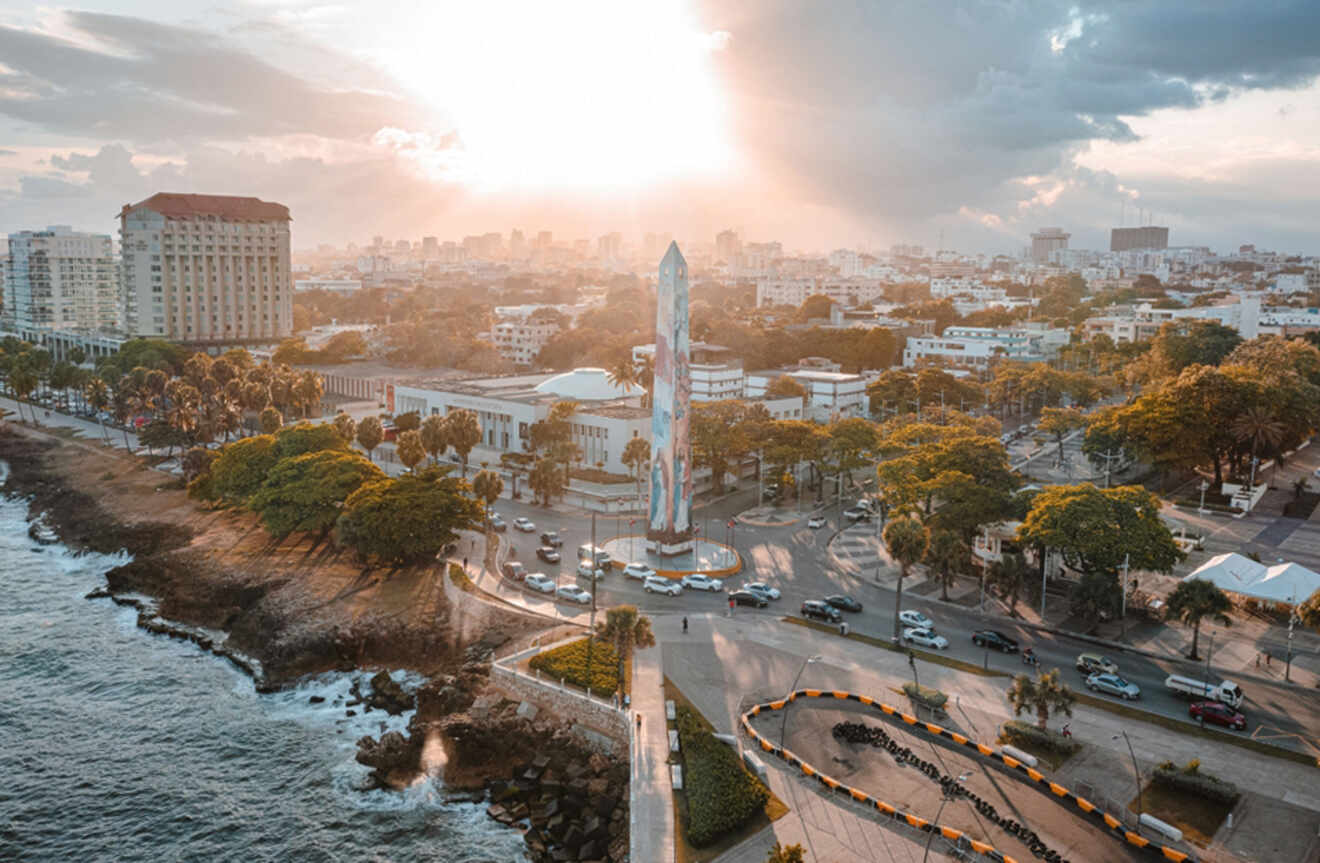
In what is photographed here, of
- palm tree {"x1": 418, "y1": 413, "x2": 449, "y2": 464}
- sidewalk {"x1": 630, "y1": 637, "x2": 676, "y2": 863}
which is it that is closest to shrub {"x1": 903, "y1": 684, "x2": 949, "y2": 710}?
sidewalk {"x1": 630, "y1": 637, "x2": 676, "y2": 863}

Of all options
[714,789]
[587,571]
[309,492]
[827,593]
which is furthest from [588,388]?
[714,789]

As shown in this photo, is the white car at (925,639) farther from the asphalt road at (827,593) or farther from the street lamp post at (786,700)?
the street lamp post at (786,700)

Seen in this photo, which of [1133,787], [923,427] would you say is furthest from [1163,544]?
[923,427]

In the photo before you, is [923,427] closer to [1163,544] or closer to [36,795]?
[1163,544]

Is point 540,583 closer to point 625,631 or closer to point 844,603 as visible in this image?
point 625,631

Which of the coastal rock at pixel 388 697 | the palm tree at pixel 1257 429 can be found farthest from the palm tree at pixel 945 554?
the palm tree at pixel 1257 429

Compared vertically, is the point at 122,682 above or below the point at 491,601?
below
